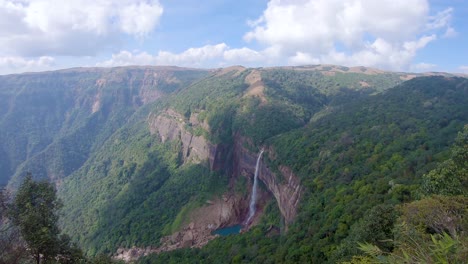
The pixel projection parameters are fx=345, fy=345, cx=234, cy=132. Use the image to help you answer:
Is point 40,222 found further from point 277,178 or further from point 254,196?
point 254,196

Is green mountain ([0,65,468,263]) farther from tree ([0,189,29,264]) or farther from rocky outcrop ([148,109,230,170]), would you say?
tree ([0,189,29,264])

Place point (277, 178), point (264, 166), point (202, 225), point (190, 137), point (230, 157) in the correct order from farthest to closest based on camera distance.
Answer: point (190, 137)
point (230, 157)
point (202, 225)
point (264, 166)
point (277, 178)

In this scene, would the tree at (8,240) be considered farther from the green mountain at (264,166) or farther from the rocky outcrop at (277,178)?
the rocky outcrop at (277,178)

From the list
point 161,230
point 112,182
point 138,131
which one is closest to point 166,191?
point 161,230

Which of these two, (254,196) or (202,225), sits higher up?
(254,196)

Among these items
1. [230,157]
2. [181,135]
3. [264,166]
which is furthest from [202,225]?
[181,135]

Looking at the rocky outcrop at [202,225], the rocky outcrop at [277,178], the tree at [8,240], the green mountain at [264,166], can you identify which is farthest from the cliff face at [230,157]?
the tree at [8,240]
